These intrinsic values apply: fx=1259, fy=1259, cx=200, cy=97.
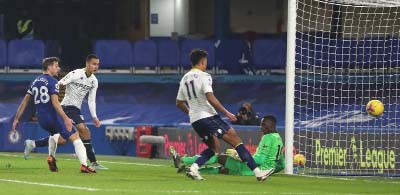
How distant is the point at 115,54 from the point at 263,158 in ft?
51.5

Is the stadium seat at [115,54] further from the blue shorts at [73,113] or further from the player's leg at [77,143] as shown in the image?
the player's leg at [77,143]

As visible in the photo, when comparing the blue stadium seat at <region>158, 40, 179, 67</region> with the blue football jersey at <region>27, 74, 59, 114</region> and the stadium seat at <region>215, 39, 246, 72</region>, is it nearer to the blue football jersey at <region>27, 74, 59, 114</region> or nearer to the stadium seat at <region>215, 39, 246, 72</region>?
the stadium seat at <region>215, 39, 246, 72</region>

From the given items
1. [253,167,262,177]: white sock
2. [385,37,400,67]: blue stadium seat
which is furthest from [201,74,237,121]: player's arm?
[385,37,400,67]: blue stadium seat

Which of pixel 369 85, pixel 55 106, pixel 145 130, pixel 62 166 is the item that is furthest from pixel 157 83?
pixel 55 106

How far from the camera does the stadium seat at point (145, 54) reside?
112 ft

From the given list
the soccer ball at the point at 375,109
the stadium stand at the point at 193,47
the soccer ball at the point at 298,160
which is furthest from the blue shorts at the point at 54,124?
the stadium stand at the point at 193,47

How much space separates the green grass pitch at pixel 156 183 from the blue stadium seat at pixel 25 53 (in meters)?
13.7

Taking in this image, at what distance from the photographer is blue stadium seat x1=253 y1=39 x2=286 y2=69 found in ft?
107

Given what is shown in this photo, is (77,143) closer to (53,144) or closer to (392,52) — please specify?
(53,144)

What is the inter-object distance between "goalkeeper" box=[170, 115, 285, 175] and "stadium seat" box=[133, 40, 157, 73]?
1470cm

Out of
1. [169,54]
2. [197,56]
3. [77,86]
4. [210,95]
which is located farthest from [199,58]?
[169,54]

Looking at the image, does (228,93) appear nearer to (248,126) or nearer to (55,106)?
(248,126)

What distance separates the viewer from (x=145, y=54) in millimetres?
34156

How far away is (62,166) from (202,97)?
4.49m
